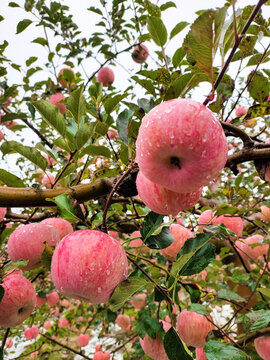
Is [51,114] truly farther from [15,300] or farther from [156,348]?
[156,348]

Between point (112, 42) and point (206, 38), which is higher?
point (112, 42)

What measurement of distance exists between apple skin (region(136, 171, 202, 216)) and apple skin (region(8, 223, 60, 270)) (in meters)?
0.47

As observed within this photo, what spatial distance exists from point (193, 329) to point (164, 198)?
31.9 inches

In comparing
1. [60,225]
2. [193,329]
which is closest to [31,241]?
[60,225]

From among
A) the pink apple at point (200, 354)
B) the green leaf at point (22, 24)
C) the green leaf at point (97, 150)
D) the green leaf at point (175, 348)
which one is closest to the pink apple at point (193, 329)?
the pink apple at point (200, 354)

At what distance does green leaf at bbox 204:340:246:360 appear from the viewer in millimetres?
732

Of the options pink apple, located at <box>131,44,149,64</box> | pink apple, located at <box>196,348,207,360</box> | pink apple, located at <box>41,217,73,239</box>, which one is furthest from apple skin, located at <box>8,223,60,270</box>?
pink apple, located at <box>131,44,149,64</box>

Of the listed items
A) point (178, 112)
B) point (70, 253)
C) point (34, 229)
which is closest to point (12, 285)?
point (34, 229)

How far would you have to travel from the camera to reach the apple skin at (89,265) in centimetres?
60

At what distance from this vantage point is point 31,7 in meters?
2.14

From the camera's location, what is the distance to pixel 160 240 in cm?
74

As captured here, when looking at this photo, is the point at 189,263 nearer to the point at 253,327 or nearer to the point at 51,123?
the point at 253,327

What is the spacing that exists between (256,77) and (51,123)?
2.11 feet

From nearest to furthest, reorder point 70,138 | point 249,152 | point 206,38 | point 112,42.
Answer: point 206,38 → point 249,152 → point 70,138 → point 112,42
